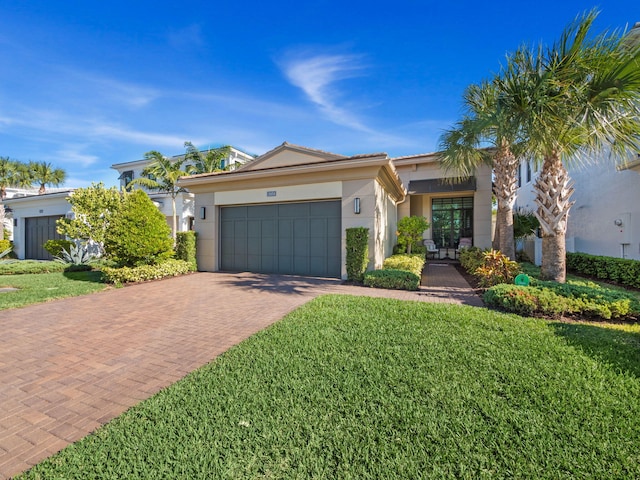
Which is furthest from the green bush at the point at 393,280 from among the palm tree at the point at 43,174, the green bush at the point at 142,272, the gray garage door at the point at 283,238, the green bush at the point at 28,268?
the palm tree at the point at 43,174

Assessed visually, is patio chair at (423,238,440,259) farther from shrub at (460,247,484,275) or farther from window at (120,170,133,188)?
window at (120,170,133,188)

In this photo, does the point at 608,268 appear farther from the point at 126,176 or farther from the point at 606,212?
the point at 126,176

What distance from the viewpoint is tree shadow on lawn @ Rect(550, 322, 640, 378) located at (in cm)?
358

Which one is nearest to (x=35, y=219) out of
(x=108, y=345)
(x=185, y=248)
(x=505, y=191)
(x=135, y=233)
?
(x=185, y=248)

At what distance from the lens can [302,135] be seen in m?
16.9

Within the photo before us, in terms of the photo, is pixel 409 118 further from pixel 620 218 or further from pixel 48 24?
pixel 48 24

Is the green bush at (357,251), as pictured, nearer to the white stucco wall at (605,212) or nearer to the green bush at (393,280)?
the green bush at (393,280)

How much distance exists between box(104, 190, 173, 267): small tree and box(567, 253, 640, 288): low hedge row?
15267 millimetres

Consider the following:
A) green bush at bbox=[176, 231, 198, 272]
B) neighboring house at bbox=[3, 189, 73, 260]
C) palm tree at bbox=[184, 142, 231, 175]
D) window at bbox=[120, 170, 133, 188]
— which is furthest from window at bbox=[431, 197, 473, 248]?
window at bbox=[120, 170, 133, 188]

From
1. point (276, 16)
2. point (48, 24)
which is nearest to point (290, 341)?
point (276, 16)

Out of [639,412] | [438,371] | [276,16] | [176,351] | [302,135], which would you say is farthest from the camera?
[302,135]

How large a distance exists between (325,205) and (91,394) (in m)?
8.25

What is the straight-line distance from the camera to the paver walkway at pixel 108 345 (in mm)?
2631

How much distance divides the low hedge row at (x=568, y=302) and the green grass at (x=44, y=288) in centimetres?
1101
